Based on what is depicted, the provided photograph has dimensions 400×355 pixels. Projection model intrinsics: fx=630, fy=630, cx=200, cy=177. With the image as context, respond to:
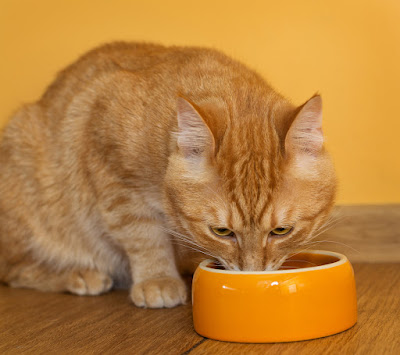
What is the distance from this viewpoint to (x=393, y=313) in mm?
1927

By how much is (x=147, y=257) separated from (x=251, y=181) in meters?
0.66

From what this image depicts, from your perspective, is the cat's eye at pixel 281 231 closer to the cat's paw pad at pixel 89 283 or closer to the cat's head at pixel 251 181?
the cat's head at pixel 251 181

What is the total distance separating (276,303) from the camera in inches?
63.8

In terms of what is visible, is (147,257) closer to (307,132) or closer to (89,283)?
(89,283)

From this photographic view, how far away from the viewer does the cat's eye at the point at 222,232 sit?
1750 mm

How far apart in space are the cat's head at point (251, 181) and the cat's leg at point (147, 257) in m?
0.37

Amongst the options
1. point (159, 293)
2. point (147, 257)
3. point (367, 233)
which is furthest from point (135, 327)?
point (367, 233)

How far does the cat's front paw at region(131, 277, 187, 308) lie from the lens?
213 cm

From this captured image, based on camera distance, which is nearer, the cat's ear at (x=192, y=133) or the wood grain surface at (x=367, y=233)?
the cat's ear at (x=192, y=133)

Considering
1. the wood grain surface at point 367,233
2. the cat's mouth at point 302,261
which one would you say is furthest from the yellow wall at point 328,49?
the cat's mouth at point 302,261

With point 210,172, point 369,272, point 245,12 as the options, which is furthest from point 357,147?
point 210,172

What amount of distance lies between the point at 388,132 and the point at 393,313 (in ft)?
3.42

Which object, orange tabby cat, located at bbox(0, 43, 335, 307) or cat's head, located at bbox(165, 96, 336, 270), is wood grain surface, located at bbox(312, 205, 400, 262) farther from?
cat's head, located at bbox(165, 96, 336, 270)

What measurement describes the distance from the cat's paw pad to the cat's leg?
9.6 inches
